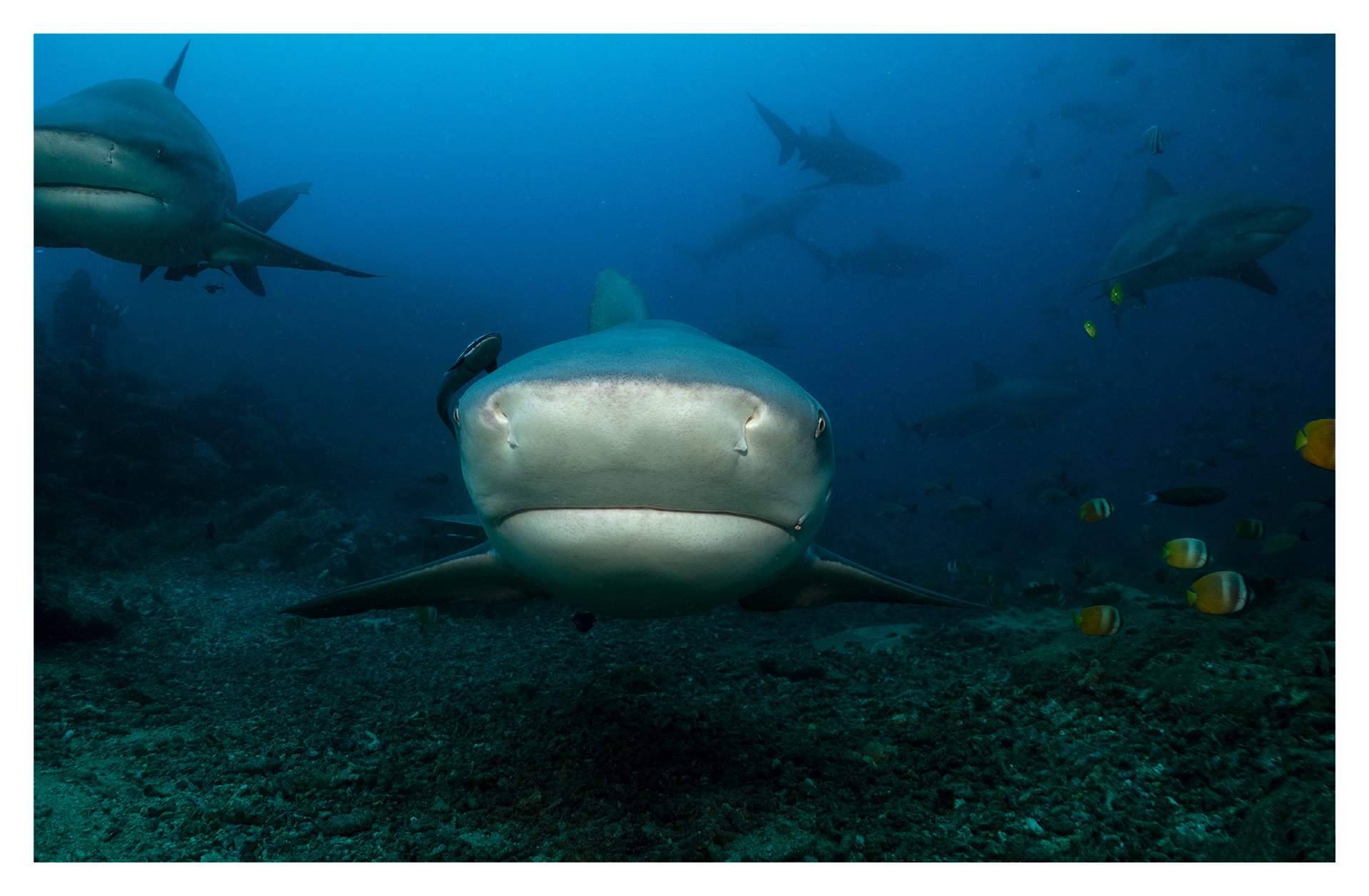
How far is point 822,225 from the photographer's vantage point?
238 feet

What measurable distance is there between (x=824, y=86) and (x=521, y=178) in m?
49.8

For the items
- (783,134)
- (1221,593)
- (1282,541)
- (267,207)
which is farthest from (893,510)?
(783,134)

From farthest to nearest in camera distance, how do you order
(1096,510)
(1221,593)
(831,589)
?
(1096,510), (1221,593), (831,589)

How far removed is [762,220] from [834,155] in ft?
34.5

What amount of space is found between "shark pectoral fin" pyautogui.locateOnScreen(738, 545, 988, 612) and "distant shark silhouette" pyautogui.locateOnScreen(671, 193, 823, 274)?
87.1 ft

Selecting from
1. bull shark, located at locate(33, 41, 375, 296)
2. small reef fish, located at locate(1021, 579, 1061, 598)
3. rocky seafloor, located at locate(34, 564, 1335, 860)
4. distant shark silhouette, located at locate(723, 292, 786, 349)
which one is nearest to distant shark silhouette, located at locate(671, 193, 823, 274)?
distant shark silhouette, located at locate(723, 292, 786, 349)

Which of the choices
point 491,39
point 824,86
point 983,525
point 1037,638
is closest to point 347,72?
point 491,39

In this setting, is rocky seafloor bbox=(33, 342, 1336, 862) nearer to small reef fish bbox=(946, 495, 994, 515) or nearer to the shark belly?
the shark belly

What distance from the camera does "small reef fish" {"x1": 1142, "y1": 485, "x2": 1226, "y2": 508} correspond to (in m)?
5.87

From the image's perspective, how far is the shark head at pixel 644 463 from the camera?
5.05 feet

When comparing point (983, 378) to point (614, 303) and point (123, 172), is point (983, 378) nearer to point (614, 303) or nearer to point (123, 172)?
point (614, 303)

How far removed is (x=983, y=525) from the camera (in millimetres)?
21188

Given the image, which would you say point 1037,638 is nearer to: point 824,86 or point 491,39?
point 824,86

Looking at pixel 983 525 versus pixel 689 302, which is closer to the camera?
pixel 983 525
